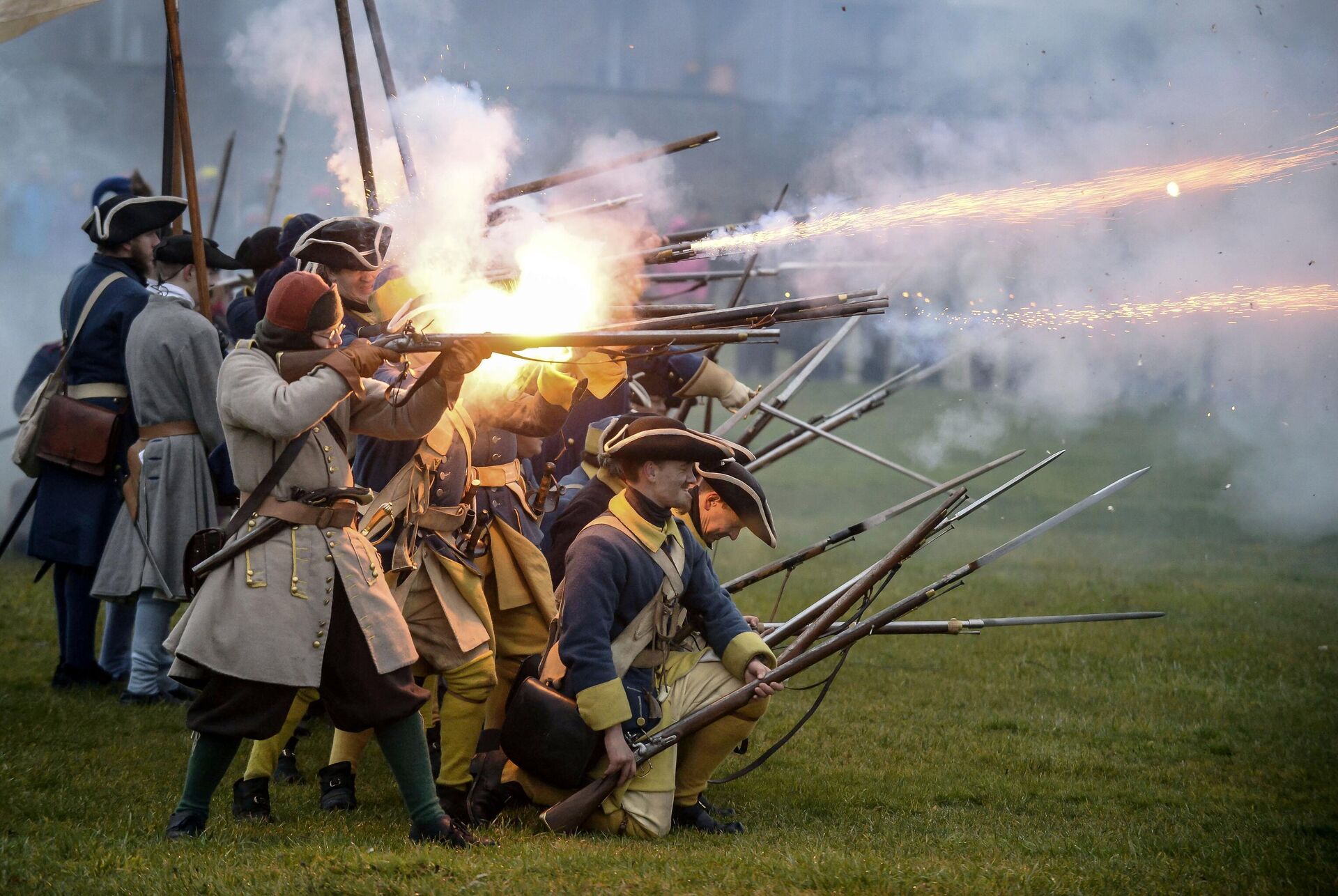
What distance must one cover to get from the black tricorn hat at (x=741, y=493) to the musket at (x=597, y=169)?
5.68 feet

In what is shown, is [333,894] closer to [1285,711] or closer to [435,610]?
[435,610]

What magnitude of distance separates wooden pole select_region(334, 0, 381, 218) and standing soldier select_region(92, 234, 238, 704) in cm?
110

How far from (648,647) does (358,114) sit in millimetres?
2783

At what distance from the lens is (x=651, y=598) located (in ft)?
15.6

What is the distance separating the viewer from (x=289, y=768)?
5523 mm

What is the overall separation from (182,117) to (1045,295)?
4656 millimetres

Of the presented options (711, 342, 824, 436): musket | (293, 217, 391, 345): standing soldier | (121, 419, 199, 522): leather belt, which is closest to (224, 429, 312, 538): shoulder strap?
(293, 217, 391, 345): standing soldier

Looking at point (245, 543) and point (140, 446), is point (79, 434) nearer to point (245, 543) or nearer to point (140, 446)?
point (140, 446)

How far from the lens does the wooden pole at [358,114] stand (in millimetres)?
5883

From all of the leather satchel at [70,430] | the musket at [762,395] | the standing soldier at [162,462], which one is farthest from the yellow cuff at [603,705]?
the leather satchel at [70,430]

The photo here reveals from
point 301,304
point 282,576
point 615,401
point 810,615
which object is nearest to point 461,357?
point 301,304

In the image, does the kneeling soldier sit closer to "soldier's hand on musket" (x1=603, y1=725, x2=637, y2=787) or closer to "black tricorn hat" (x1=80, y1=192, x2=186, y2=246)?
"soldier's hand on musket" (x1=603, y1=725, x2=637, y2=787)

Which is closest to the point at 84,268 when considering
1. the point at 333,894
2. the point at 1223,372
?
the point at 333,894

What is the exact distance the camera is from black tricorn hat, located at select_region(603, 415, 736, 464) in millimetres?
4766
